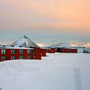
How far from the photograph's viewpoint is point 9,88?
51.4 feet

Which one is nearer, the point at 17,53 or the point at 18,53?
the point at 17,53

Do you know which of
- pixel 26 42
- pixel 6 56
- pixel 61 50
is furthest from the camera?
pixel 61 50

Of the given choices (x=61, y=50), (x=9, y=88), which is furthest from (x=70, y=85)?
(x=61, y=50)

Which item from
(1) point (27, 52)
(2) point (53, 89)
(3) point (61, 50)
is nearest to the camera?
(2) point (53, 89)

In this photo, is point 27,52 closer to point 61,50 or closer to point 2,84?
point 2,84

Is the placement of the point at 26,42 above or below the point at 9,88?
above

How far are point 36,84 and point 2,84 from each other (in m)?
4.86

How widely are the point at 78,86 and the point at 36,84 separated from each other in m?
5.95

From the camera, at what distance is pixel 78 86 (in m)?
16.2

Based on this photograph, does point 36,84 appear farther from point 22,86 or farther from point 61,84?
Result: point 61,84

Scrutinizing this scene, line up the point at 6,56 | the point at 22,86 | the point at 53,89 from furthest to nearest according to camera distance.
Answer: the point at 6,56, the point at 22,86, the point at 53,89

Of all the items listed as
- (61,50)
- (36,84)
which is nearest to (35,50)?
(36,84)

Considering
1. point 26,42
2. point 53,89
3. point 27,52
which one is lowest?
point 53,89

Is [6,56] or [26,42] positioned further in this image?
[26,42]
